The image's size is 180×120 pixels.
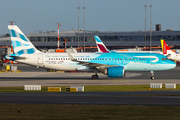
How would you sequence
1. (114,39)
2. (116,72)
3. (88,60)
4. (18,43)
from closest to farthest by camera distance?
(116,72) < (88,60) < (18,43) < (114,39)

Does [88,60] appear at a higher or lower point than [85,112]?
higher

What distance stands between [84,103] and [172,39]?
136 m

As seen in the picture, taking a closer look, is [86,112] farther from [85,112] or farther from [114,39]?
[114,39]

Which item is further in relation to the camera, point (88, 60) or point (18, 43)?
point (18, 43)

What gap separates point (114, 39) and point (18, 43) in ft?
386

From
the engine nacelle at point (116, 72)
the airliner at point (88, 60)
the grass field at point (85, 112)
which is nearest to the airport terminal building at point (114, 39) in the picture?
the airliner at point (88, 60)

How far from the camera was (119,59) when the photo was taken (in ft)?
148

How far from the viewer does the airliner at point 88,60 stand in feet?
148

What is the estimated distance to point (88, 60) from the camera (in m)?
45.6

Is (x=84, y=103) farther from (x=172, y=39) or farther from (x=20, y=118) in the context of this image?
(x=172, y=39)

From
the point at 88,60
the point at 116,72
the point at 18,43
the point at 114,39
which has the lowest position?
the point at 116,72

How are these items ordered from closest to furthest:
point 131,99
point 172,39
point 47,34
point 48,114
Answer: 1. point 48,114
2. point 131,99
3. point 172,39
4. point 47,34

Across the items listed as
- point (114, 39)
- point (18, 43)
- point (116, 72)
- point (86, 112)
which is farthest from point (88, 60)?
point (114, 39)

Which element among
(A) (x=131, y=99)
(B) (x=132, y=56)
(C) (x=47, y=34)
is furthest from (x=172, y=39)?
(A) (x=131, y=99)
